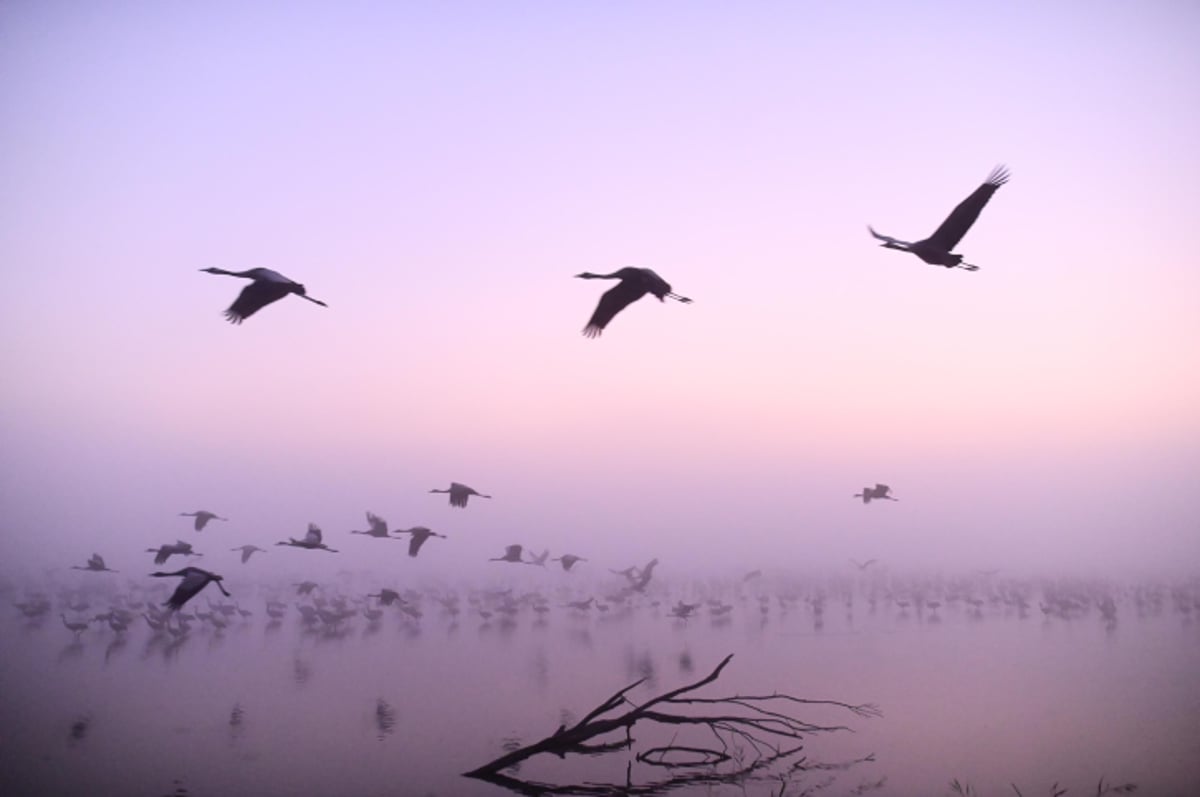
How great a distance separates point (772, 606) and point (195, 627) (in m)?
21.9

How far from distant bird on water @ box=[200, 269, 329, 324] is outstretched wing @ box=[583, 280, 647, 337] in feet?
9.92

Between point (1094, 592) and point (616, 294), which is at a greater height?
point (616, 294)

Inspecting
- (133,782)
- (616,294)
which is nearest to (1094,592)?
(616,294)

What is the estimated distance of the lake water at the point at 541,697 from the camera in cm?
1041

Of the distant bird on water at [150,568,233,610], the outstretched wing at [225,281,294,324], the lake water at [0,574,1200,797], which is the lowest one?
the lake water at [0,574,1200,797]

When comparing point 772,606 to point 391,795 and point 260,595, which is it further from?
point 391,795

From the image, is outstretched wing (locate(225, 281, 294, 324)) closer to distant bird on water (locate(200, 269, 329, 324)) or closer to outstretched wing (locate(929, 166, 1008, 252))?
distant bird on water (locate(200, 269, 329, 324))

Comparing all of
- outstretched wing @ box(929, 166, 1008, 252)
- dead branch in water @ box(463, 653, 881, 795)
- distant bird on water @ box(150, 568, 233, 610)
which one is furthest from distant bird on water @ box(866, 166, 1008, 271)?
distant bird on water @ box(150, 568, 233, 610)

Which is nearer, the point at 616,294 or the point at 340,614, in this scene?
the point at 616,294

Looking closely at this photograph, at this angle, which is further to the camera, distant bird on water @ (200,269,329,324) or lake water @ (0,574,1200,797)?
lake water @ (0,574,1200,797)

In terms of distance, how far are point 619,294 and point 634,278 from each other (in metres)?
0.45

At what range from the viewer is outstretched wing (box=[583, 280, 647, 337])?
9117 millimetres

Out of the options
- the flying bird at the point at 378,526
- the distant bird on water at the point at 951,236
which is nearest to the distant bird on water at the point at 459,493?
the flying bird at the point at 378,526

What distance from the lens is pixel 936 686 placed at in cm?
1605
